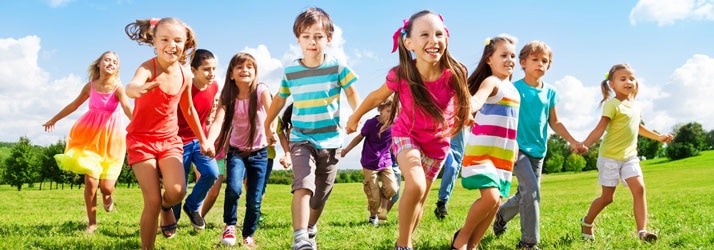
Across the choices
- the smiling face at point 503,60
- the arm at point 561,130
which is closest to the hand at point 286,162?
the smiling face at point 503,60

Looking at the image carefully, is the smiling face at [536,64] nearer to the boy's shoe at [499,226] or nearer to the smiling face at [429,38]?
the smiling face at [429,38]

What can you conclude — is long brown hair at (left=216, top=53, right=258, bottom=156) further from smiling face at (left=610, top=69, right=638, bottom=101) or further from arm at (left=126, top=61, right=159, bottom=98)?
smiling face at (left=610, top=69, right=638, bottom=101)

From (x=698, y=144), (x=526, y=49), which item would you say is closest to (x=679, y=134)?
(x=698, y=144)

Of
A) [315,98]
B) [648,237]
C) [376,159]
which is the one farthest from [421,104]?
[376,159]

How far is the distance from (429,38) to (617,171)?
3.44 meters

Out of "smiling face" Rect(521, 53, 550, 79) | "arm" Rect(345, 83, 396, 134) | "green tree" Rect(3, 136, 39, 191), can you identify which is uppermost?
"smiling face" Rect(521, 53, 550, 79)

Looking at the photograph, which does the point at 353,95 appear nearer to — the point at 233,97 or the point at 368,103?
the point at 368,103

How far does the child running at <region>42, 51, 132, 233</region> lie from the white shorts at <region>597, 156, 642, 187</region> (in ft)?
20.8

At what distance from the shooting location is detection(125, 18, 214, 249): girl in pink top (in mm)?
5375

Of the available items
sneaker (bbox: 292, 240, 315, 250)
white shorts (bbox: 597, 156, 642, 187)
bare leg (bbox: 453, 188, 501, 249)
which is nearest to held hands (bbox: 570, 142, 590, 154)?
white shorts (bbox: 597, 156, 642, 187)

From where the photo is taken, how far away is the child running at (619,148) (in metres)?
6.80

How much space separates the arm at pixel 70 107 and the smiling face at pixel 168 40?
3.68m

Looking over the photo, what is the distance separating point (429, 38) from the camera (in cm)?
489

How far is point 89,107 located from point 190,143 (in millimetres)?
2673
